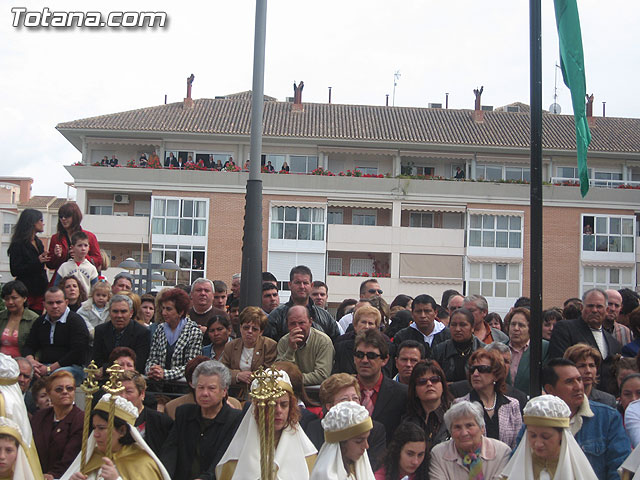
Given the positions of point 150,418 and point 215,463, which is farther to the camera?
point 150,418

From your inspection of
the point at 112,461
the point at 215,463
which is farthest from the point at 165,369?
the point at 112,461

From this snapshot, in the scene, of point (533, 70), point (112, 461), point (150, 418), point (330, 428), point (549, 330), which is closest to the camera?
point (330, 428)

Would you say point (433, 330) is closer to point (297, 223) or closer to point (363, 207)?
point (297, 223)

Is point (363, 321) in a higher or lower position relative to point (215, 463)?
higher

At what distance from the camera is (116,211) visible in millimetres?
44750

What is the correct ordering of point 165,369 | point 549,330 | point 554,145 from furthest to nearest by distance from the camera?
point 554,145 < point 549,330 < point 165,369

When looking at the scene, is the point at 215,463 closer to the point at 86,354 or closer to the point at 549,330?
the point at 86,354

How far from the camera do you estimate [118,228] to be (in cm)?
4291

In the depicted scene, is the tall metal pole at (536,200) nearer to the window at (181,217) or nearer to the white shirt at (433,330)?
the white shirt at (433,330)

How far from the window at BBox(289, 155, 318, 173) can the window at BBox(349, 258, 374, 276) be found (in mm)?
6263

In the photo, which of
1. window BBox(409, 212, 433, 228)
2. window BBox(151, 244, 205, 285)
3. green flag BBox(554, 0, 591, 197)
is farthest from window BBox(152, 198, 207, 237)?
green flag BBox(554, 0, 591, 197)

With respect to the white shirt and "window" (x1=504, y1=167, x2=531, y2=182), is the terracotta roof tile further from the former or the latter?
the white shirt

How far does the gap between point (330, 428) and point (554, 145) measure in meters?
43.9

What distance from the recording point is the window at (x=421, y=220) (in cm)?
4509
